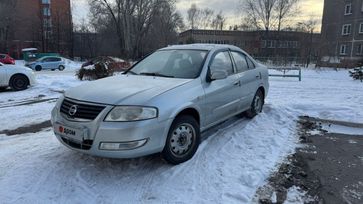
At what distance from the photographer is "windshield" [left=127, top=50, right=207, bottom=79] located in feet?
15.3

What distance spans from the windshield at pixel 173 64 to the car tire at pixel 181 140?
80cm

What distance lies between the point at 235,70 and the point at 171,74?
147cm

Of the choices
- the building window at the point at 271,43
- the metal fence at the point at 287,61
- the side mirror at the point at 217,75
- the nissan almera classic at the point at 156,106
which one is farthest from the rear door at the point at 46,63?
the building window at the point at 271,43

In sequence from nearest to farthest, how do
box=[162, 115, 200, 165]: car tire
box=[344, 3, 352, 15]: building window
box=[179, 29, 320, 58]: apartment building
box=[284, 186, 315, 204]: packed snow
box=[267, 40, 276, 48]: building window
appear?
box=[284, 186, 315, 204]: packed snow
box=[162, 115, 200, 165]: car tire
box=[344, 3, 352, 15]: building window
box=[179, 29, 320, 58]: apartment building
box=[267, 40, 276, 48]: building window

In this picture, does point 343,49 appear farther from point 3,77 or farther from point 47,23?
point 47,23

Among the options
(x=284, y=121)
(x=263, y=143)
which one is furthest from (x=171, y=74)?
(x=284, y=121)

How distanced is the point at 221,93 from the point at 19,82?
9603mm

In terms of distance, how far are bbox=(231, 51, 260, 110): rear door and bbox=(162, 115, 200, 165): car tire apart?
179cm

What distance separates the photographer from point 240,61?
5.87 meters

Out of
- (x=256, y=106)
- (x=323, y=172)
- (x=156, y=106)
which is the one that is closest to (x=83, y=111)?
(x=156, y=106)

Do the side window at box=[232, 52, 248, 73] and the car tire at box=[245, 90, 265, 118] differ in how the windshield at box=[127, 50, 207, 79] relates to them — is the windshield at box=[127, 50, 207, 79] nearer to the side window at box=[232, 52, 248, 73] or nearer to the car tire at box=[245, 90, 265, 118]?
the side window at box=[232, 52, 248, 73]

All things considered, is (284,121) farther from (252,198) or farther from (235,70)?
(252,198)

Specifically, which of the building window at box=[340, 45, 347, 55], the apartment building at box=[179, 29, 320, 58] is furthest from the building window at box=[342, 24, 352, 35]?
the apartment building at box=[179, 29, 320, 58]

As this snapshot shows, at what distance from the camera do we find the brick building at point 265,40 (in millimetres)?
44441
